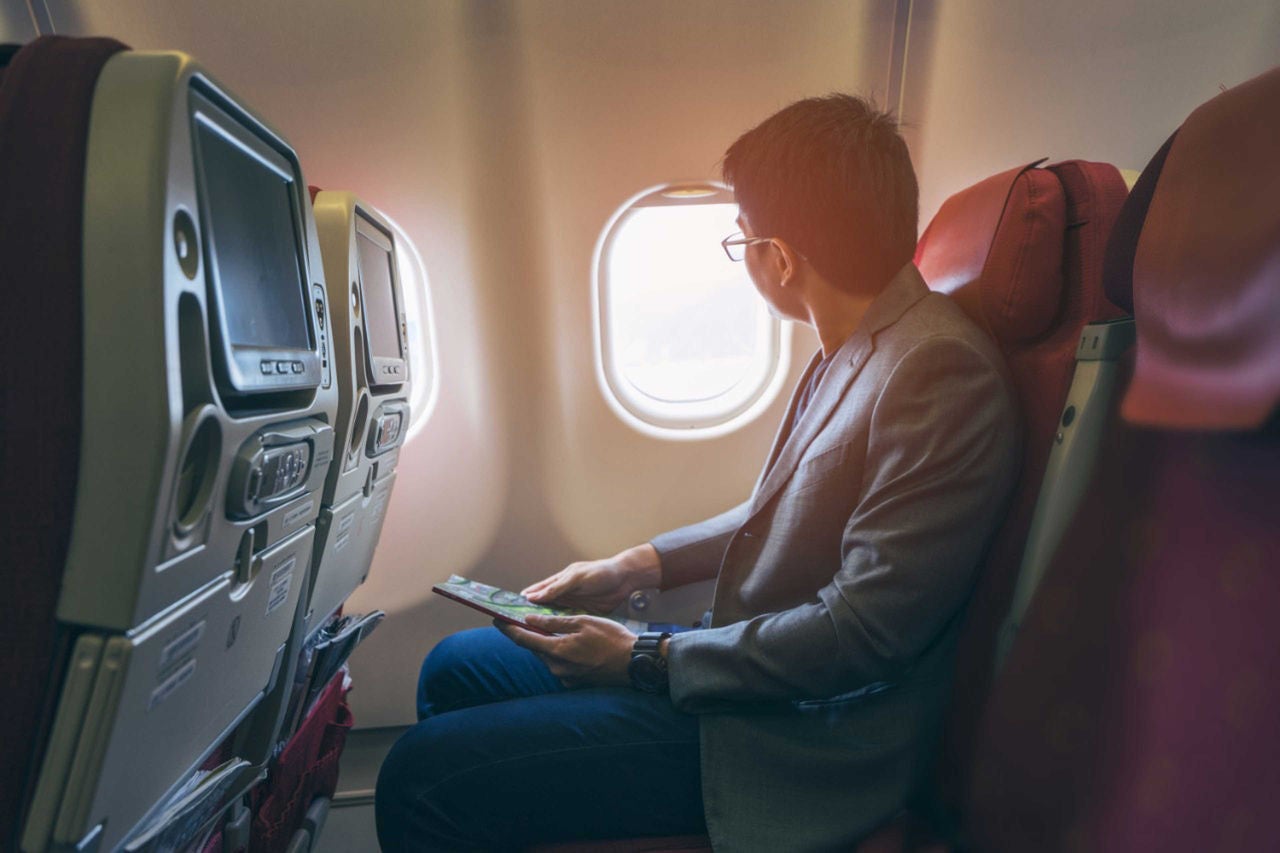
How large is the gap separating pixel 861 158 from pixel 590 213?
3.26 feet

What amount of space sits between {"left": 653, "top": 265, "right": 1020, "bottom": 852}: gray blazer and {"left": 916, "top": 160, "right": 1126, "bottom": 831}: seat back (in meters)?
0.04

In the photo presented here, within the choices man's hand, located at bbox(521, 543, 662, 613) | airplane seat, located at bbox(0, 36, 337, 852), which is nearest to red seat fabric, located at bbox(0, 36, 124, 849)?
airplane seat, located at bbox(0, 36, 337, 852)

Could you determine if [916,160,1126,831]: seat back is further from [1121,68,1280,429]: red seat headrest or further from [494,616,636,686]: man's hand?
[494,616,636,686]: man's hand

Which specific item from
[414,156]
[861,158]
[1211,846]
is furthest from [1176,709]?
[414,156]

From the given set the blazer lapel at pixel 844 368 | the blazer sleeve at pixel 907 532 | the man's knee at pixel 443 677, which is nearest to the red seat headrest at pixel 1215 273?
the blazer sleeve at pixel 907 532

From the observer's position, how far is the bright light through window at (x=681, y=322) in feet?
7.40

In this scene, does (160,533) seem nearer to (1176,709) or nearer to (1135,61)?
(1176,709)

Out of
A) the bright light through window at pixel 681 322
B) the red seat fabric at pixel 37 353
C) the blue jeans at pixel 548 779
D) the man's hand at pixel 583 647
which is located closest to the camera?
the red seat fabric at pixel 37 353

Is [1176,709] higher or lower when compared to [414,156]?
lower

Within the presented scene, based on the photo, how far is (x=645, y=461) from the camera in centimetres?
234

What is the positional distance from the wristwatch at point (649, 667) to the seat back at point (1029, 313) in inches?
19.0

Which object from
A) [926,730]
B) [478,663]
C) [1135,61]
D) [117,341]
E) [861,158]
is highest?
[1135,61]

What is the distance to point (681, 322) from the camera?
2.36m

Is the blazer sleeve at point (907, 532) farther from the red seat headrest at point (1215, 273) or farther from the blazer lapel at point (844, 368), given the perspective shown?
the red seat headrest at point (1215, 273)
